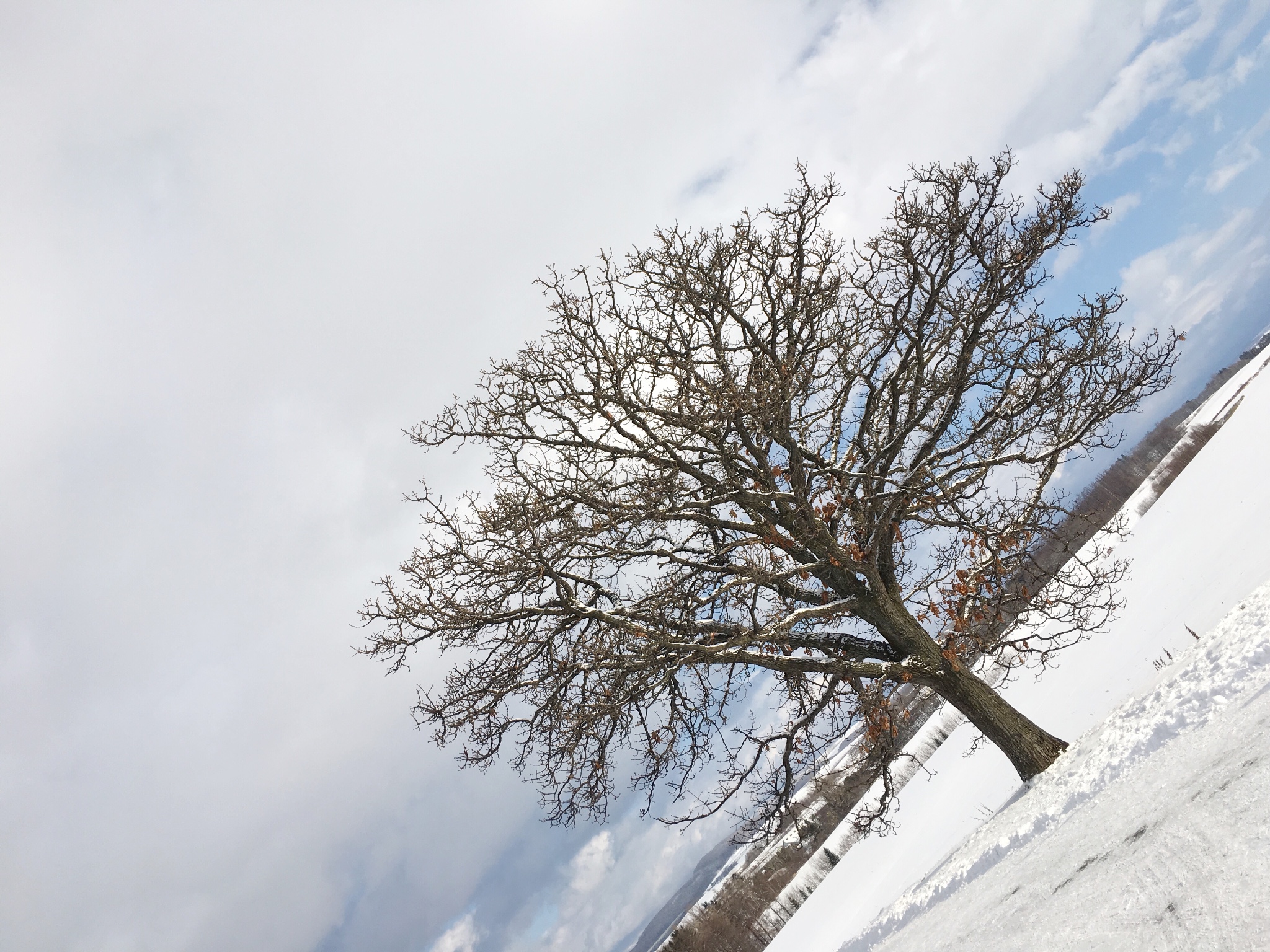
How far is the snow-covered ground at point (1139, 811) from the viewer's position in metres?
3.01

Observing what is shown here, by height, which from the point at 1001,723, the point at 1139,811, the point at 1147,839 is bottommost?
the point at 1001,723

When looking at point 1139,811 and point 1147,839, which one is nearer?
point 1147,839

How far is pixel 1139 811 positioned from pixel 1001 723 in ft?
18.2

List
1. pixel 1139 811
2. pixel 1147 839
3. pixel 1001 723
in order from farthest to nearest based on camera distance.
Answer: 1. pixel 1001 723
2. pixel 1139 811
3. pixel 1147 839

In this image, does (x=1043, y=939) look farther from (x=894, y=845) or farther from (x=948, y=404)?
(x=894, y=845)

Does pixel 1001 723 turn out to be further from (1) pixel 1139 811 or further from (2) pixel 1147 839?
(2) pixel 1147 839

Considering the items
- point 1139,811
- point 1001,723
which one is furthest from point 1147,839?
point 1001,723

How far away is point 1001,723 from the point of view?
9484 millimetres

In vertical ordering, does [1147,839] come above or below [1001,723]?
above

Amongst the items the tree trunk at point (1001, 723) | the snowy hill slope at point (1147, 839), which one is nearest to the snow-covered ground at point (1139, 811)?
the snowy hill slope at point (1147, 839)

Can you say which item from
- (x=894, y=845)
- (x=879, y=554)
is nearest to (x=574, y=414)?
(x=879, y=554)

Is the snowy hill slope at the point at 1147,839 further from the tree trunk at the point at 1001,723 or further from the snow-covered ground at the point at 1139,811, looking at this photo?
the tree trunk at the point at 1001,723

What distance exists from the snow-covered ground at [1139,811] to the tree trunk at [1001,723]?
1.56ft

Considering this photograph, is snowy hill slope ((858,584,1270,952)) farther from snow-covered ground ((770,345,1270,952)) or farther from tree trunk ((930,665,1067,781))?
tree trunk ((930,665,1067,781))
